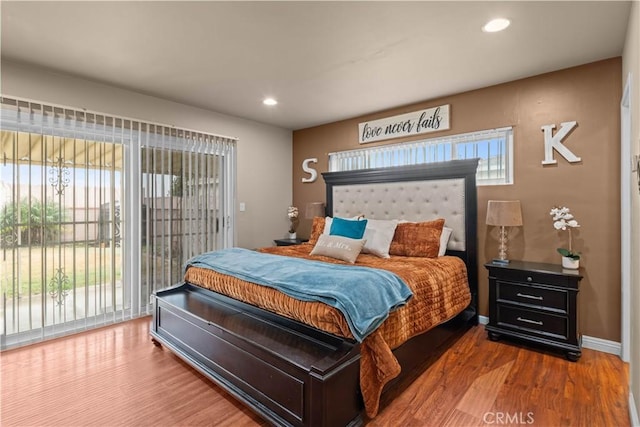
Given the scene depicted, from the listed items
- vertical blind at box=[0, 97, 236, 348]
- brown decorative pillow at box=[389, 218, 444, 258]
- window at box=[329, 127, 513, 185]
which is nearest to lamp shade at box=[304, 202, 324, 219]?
window at box=[329, 127, 513, 185]

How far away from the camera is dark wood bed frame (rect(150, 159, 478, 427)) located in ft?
5.16

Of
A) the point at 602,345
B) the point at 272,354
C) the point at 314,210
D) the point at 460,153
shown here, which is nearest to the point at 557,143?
the point at 460,153

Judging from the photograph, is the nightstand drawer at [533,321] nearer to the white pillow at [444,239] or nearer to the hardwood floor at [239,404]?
the hardwood floor at [239,404]

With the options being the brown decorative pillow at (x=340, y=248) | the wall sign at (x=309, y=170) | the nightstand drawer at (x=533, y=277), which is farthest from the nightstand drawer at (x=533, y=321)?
the wall sign at (x=309, y=170)

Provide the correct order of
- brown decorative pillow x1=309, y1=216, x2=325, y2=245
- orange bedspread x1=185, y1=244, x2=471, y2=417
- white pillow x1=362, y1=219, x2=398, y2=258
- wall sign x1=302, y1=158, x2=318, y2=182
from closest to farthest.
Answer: orange bedspread x1=185, y1=244, x2=471, y2=417, white pillow x1=362, y1=219, x2=398, y2=258, brown decorative pillow x1=309, y1=216, x2=325, y2=245, wall sign x1=302, y1=158, x2=318, y2=182

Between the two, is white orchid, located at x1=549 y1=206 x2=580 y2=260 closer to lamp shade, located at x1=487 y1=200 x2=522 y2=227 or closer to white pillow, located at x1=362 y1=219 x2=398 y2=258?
lamp shade, located at x1=487 y1=200 x2=522 y2=227

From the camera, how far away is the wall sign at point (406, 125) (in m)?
3.64

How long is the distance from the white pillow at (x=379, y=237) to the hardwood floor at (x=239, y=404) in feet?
3.62

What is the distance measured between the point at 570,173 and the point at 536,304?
1.22 meters

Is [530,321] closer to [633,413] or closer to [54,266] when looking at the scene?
[633,413]

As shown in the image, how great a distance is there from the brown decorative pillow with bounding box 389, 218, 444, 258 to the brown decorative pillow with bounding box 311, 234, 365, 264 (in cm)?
47

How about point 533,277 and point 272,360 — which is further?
point 533,277

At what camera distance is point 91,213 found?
3.14 metres

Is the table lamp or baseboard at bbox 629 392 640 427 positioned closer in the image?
baseboard at bbox 629 392 640 427
